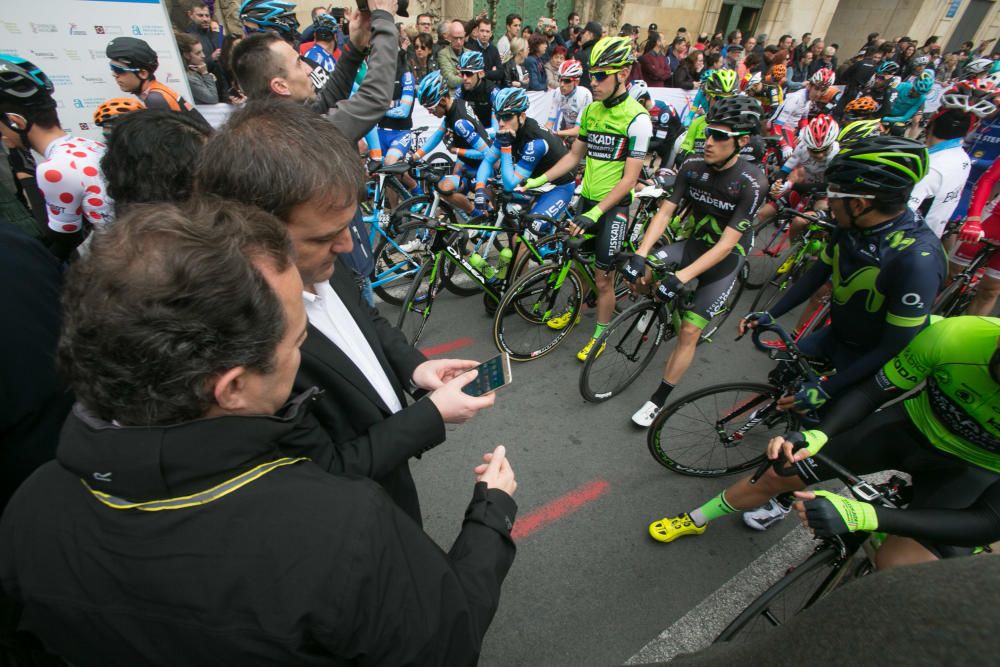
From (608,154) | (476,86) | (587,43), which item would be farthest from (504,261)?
(587,43)

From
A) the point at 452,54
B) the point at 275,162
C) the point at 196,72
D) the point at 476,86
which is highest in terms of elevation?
the point at 275,162

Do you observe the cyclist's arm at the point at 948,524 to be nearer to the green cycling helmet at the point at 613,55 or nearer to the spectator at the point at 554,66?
the green cycling helmet at the point at 613,55

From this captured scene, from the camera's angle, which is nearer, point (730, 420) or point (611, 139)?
point (730, 420)

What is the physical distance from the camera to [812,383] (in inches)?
104

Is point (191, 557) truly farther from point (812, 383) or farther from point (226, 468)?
point (812, 383)

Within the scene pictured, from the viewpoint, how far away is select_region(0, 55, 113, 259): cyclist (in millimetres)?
2455

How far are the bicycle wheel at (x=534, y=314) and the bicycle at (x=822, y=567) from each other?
2377mm

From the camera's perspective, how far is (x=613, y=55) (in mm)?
3818

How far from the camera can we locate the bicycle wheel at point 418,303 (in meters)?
3.95

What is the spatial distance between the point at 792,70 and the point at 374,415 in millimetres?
18895

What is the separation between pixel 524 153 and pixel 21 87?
12.5 ft

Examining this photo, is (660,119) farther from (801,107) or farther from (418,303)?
(418,303)

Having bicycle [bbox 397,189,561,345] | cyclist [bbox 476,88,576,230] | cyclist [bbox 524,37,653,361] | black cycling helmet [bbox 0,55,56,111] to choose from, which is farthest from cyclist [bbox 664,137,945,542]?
black cycling helmet [bbox 0,55,56,111]

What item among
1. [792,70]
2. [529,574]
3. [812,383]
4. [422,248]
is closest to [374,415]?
[529,574]
